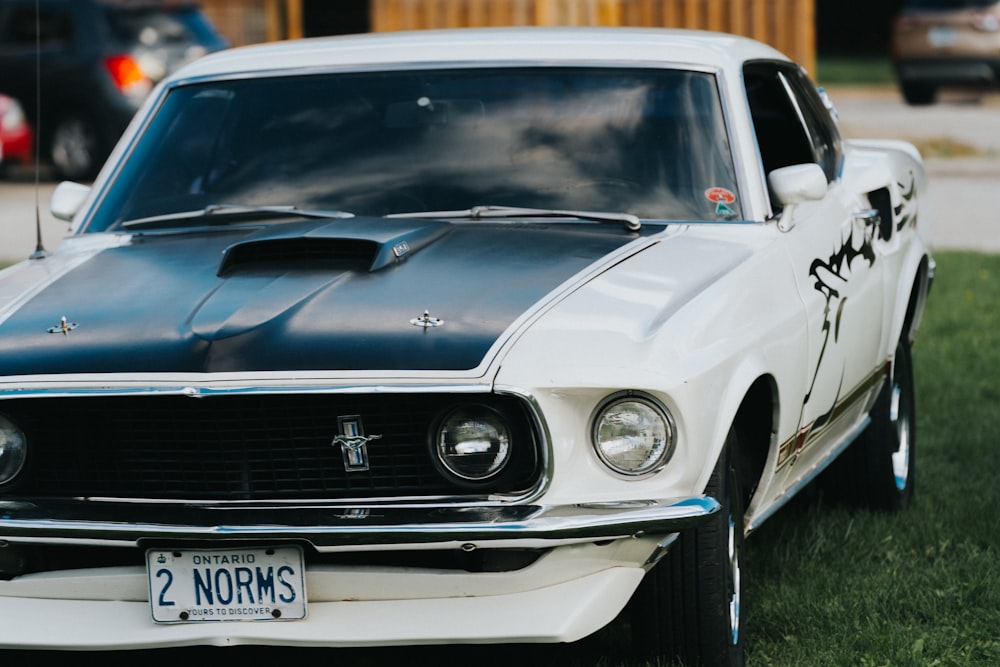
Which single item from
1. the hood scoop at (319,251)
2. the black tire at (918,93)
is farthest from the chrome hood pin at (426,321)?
the black tire at (918,93)

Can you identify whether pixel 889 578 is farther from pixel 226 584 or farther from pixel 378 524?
pixel 226 584

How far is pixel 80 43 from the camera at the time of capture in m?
18.4

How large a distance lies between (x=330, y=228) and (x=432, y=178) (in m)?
0.66

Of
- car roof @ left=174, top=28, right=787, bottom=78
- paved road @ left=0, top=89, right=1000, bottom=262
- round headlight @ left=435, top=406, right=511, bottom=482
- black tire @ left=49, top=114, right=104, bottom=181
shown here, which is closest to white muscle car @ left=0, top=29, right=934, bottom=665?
round headlight @ left=435, top=406, right=511, bottom=482

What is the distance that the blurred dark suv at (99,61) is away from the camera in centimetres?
1819

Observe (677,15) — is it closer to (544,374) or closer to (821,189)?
(821,189)

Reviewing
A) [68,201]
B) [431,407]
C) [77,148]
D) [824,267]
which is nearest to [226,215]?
[68,201]

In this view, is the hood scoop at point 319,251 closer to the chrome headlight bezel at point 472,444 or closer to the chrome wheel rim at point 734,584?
the chrome headlight bezel at point 472,444

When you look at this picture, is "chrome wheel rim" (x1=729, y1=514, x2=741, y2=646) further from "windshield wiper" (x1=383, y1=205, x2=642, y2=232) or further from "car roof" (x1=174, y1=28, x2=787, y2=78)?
"car roof" (x1=174, y1=28, x2=787, y2=78)

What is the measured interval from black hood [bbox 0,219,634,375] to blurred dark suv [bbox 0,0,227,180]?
13.9 m

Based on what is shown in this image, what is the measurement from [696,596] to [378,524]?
80 centimetres

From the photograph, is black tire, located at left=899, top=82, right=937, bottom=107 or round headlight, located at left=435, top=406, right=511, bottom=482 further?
black tire, located at left=899, top=82, right=937, bottom=107

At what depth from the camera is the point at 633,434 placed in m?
3.79

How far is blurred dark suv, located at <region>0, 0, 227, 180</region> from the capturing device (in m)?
18.2
